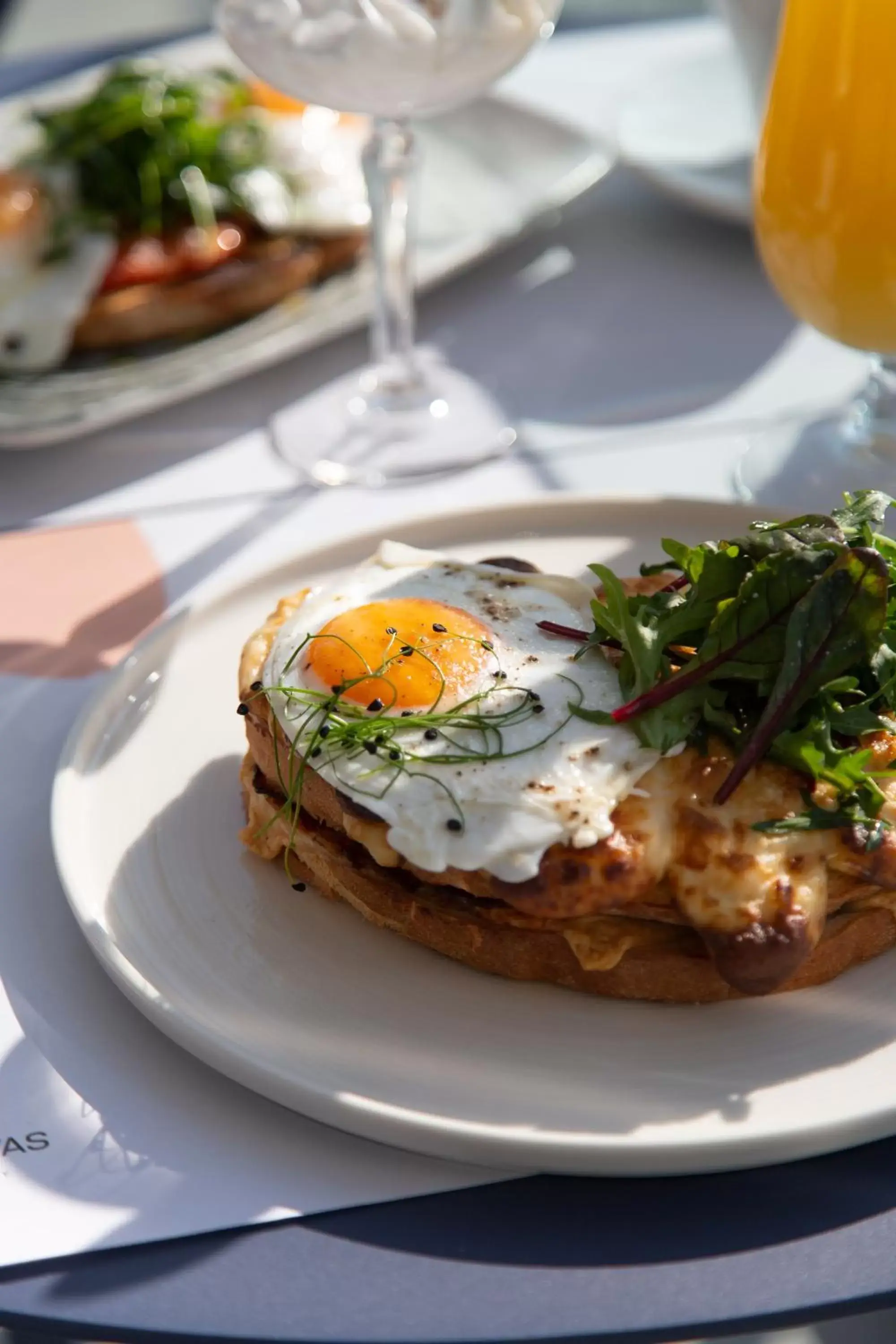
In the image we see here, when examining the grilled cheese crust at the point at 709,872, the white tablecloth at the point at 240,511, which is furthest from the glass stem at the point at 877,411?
the grilled cheese crust at the point at 709,872

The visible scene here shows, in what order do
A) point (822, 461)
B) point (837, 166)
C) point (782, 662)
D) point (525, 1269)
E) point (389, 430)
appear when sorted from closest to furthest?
point (525, 1269)
point (782, 662)
point (837, 166)
point (822, 461)
point (389, 430)

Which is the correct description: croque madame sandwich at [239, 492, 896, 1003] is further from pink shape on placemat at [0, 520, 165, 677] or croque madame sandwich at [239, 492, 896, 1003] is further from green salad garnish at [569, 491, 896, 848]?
pink shape on placemat at [0, 520, 165, 677]

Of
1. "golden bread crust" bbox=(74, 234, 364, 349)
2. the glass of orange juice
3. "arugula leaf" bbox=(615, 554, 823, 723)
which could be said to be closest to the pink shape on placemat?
"golden bread crust" bbox=(74, 234, 364, 349)

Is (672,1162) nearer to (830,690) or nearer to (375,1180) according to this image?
(375,1180)

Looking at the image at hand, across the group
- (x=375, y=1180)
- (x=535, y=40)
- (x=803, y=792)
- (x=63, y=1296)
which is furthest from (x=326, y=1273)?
(x=535, y=40)

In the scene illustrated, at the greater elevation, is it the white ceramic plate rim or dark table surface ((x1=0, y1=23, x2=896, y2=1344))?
dark table surface ((x1=0, y1=23, x2=896, y2=1344))

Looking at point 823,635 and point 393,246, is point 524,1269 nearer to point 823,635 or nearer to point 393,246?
point 823,635

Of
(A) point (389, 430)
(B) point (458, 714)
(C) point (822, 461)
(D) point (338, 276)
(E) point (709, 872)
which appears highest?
(B) point (458, 714)

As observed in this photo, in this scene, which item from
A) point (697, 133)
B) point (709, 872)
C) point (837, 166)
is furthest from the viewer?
point (697, 133)

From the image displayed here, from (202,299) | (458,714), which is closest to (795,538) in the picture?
(458,714)
